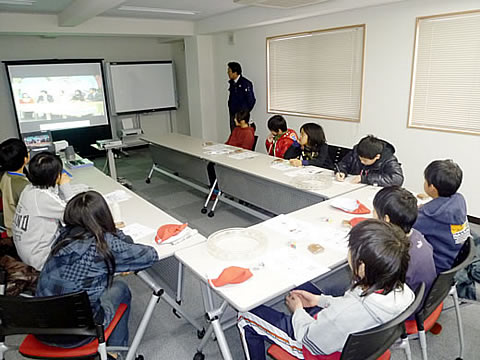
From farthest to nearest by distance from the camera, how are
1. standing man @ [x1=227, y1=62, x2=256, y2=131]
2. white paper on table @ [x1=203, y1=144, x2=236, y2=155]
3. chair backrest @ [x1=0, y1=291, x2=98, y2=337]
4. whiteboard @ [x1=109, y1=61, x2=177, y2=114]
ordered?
whiteboard @ [x1=109, y1=61, x2=177, y2=114] → standing man @ [x1=227, y1=62, x2=256, y2=131] → white paper on table @ [x1=203, y1=144, x2=236, y2=155] → chair backrest @ [x1=0, y1=291, x2=98, y2=337]

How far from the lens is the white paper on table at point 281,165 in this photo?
11.6 feet

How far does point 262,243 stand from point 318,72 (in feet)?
12.6

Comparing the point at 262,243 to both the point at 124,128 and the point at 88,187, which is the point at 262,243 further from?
the point at 124,128

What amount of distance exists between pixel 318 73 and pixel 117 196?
3512 mm

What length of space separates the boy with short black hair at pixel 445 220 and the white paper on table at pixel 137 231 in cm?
162

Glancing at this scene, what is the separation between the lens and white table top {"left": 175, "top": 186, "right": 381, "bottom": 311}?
1.60m

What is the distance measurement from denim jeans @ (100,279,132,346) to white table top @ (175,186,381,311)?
0.38 metres

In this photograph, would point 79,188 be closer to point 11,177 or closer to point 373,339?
point 11,177

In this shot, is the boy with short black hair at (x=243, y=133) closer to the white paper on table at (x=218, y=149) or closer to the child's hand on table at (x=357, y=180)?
the white paper on table at (x=218, y=149)

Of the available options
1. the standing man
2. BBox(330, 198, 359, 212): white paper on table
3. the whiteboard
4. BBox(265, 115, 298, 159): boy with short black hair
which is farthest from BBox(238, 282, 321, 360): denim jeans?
the whiteboard

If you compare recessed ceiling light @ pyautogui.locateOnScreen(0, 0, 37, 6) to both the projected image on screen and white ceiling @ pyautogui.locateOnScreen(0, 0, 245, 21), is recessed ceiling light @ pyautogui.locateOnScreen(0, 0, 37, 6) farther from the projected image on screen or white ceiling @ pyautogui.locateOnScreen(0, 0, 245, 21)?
the projected image on screen

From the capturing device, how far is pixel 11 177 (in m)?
2.61

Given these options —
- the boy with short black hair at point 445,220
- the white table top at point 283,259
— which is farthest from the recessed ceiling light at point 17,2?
the boy with short black hair at point 445,220

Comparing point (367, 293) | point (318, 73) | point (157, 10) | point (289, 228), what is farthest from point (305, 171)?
point (157, 10)
